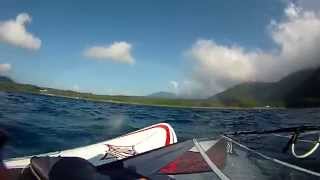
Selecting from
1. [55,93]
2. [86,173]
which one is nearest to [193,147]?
[86,173]

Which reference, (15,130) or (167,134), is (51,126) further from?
(167,134)

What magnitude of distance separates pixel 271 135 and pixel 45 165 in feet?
6.53

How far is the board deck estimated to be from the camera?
7.86m

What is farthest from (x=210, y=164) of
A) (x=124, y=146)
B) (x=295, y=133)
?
(x=124, y=146)

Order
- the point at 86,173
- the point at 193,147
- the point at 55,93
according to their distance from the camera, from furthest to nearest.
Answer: the point at 55,93
the point at 193,147
the point at 86,173

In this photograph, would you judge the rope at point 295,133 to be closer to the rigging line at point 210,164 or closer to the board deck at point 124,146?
the rigging line at point 210,164

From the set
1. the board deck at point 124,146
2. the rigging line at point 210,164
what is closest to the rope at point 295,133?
the rigging line at point 210,164

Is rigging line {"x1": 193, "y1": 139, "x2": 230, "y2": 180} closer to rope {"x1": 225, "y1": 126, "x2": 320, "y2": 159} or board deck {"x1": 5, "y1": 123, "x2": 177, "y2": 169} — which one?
rope {"x1": 225, "y1": 126, "x2": 320, "y2": 159}

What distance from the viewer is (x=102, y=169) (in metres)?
3.43

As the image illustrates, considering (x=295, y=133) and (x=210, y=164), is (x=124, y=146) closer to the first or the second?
(x=295, y=133)

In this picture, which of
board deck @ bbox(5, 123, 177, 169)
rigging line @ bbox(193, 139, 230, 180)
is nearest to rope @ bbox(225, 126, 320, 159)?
rigging line @ bbox(193, 139, 230, 180)

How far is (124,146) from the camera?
847cm

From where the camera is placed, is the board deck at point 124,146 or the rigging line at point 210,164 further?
the board deck at point 124,146

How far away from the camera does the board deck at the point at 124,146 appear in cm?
786
